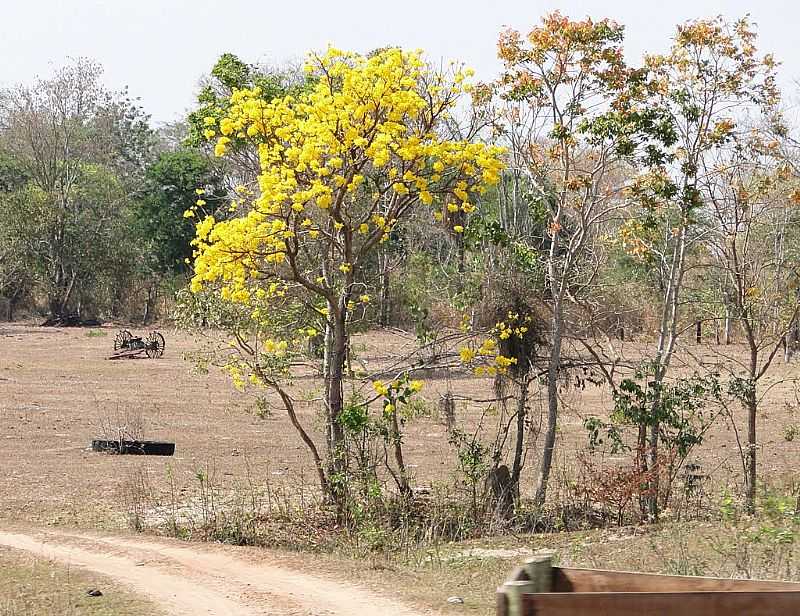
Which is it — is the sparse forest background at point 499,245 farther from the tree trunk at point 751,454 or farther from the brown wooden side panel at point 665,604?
the brown wooden side panel at point 665,604

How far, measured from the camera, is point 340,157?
41.4ft

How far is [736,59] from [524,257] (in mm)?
3740

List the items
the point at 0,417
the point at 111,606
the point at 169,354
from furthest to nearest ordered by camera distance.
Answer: the point at 169,354, the point at 0,417, the point at 111,606

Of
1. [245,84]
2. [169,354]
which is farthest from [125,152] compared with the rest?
[245,84]

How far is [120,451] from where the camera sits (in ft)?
57.3

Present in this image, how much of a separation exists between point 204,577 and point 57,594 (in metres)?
1.31

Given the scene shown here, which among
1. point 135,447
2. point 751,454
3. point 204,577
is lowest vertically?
point 204,577

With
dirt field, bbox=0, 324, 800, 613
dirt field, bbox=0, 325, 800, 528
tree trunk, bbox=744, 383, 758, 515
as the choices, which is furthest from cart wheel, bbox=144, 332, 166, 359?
tree trunk, bbox=744, 383, 758, 515

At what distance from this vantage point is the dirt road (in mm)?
8031

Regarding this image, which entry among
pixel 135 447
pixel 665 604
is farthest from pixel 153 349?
pixel 665 604

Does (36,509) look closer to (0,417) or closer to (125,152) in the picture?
(0,417)

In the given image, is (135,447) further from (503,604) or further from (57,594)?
(503,604)

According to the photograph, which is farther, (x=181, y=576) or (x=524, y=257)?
(x=524, y=257)

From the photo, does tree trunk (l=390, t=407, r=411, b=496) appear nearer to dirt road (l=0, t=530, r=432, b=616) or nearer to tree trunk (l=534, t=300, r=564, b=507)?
tree trunk (l=534, t=300, r=564, b=507)
